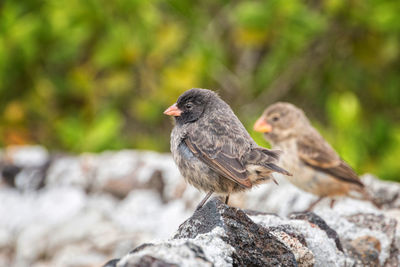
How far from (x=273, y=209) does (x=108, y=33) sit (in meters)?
3.39

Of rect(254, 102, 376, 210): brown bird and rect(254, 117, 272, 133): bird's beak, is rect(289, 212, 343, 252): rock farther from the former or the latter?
rect(254, 117, 272, 133): bird's beak

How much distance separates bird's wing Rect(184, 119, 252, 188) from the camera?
3.06 metres

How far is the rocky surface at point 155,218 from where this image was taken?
2.36 m

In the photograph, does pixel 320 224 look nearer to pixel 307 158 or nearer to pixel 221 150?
pixel 221 150

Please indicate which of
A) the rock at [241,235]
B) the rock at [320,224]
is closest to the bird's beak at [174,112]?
the rock at [320,224]

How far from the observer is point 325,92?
311 inches

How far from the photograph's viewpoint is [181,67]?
6824 millimetres

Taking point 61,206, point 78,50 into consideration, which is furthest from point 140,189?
point 78,50

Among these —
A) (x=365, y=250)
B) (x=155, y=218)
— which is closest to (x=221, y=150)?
(x=365, y=250)

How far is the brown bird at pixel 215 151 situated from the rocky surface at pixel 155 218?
7.7 inches

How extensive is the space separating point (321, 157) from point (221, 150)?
71.4 inches

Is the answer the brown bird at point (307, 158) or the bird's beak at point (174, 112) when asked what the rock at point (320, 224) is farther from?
the brown bird at point (307, 158)

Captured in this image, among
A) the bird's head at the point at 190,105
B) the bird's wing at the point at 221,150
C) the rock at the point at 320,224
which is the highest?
the bird's head at the point at 190,105

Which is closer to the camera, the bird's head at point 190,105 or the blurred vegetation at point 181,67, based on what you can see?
the bird's head at point 190,105
